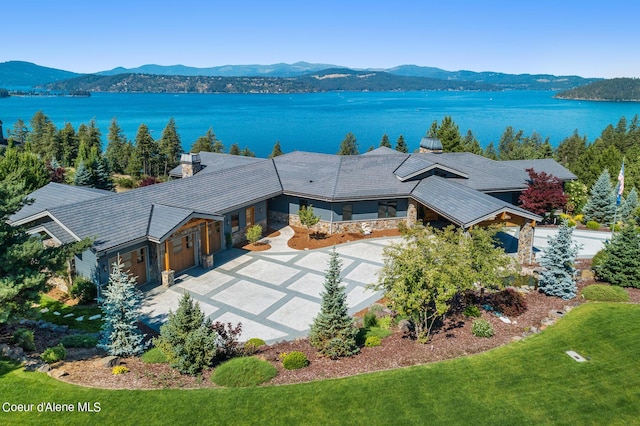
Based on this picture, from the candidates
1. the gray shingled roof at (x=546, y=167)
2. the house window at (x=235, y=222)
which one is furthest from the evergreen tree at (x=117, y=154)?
the gray shingled roof at (x=546, y=167)

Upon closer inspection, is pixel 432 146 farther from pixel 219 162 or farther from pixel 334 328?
pixel 334 328

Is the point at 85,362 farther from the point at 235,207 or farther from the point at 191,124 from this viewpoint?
the point at 191,124

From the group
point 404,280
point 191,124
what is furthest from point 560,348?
point 191,124

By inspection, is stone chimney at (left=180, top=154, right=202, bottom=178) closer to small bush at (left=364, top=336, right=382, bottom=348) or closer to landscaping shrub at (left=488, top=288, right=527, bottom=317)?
small bush at (left=364, top=336, right=382, bottom=348)

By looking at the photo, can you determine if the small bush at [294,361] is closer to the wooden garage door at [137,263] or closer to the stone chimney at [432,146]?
the wooden garage door at [137,263]

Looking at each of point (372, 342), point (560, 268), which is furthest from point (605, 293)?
point (372, 342)

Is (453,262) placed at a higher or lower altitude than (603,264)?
higher
